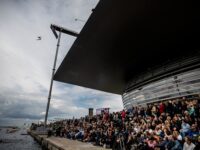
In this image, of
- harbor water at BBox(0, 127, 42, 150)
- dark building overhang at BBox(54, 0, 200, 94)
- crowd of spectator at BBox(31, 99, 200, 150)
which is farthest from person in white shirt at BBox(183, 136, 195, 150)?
harbor water at BBox(0, 127, 42, 150)

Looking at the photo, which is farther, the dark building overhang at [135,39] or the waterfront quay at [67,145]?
the waterfront quay at [67,145]

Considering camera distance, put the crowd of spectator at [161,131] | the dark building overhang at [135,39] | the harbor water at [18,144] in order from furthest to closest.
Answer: the harbor water at [18,144]
the dark building overhang at [135,39]
the crowd of spectator at [161,131]

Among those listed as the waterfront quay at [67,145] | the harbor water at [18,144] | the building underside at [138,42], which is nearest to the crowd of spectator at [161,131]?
the waterfront quay at [67,145]

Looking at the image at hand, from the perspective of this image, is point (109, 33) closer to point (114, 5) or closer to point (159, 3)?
point (114, 5)

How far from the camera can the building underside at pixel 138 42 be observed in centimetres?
1025

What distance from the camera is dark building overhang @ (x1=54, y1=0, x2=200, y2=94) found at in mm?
10180

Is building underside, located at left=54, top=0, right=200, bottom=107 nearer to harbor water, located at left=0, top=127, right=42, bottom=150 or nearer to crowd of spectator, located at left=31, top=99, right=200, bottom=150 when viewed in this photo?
crowd of spectator, located at left=31, top=99, right=200, bottom=150

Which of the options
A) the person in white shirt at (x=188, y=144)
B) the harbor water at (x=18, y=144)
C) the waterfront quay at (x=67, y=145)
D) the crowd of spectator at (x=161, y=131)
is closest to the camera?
the person in white shirt at (x=188, y=144)

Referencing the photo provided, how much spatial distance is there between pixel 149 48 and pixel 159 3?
5.58 m

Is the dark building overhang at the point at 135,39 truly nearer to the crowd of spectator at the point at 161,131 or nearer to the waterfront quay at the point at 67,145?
the crowd of spectator at the point at 161,131

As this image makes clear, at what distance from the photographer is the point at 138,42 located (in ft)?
46.5

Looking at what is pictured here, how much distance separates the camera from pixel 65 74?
2408 cm

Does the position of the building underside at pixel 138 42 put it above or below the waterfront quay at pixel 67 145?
above

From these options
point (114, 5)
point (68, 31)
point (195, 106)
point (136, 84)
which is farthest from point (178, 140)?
point (68, 31)
